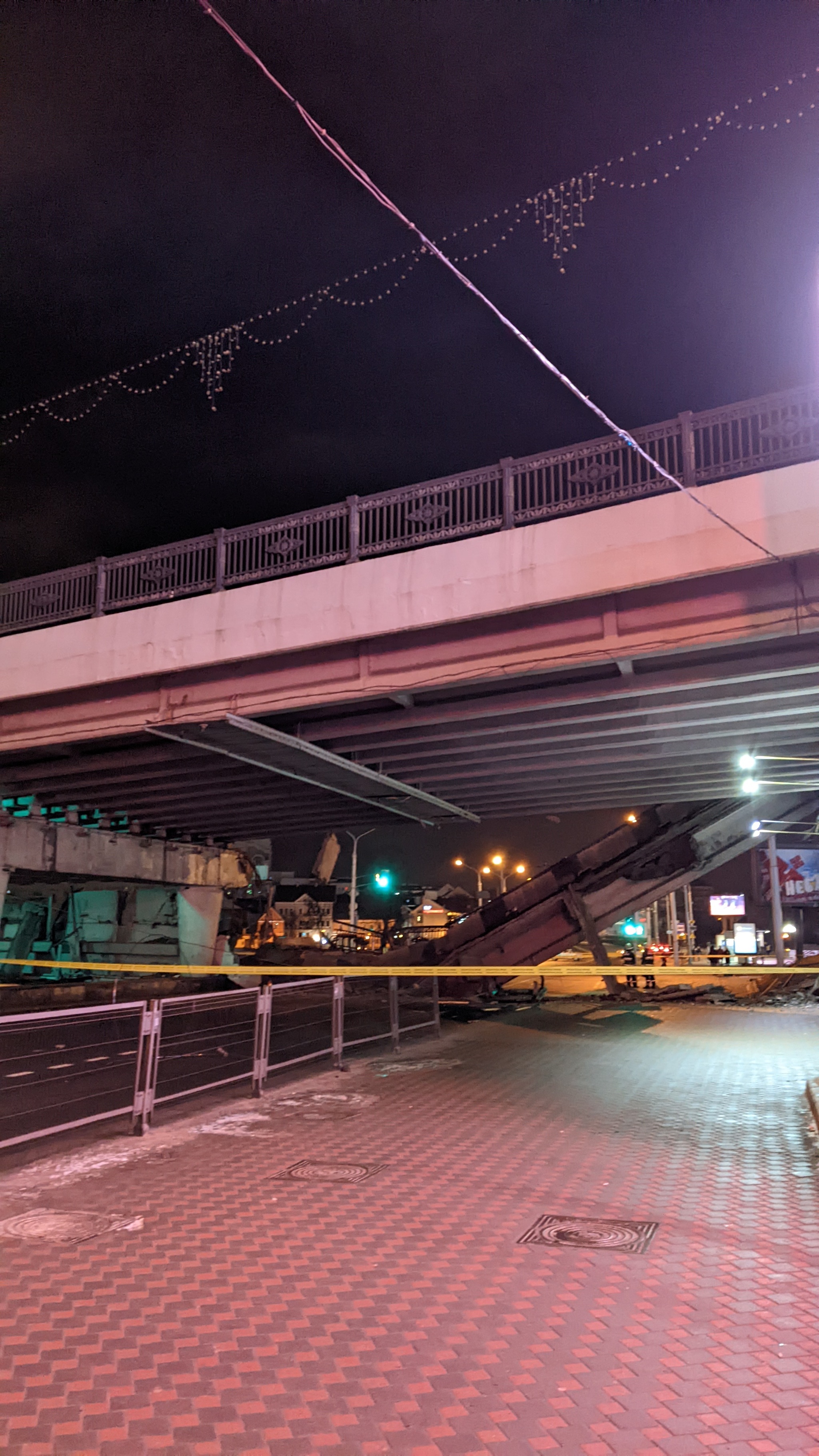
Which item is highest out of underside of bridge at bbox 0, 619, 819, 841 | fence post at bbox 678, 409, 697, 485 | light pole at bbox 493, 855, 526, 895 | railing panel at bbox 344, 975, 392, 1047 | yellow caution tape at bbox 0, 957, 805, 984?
fence post at bbox 678, 409, 697, 485

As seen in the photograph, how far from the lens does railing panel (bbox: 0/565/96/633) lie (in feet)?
54.9

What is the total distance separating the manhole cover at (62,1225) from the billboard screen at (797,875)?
44.6 meters

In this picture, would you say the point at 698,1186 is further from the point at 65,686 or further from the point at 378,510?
the point at 65,686

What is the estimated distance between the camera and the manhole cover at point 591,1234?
555 cm

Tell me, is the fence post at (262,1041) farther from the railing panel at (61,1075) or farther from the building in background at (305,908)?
the building in background at (305,908)

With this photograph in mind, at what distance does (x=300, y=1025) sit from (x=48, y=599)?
30.2 feet

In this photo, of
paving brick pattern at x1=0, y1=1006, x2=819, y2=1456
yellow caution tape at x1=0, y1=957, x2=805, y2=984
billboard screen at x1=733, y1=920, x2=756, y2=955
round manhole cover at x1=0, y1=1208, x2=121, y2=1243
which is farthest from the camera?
billboard screen at x1=733, y1=920, x2=756, y2=955

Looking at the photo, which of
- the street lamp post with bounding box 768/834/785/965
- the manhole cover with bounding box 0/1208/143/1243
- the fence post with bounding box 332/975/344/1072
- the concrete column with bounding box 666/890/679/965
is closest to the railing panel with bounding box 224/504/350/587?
the fence post with bounding box 332/975/344/1072

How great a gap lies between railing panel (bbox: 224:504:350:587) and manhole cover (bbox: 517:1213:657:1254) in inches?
395

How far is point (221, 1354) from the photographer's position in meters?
4.07

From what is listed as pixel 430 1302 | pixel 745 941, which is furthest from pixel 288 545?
pixel 745 941

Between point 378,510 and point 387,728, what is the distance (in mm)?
3564

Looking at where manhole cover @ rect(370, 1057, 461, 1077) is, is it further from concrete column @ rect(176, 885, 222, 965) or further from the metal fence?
concrete column @ rect(176, 885, 222, 965)

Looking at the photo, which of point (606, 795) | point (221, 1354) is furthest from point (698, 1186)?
point (606, 795)
